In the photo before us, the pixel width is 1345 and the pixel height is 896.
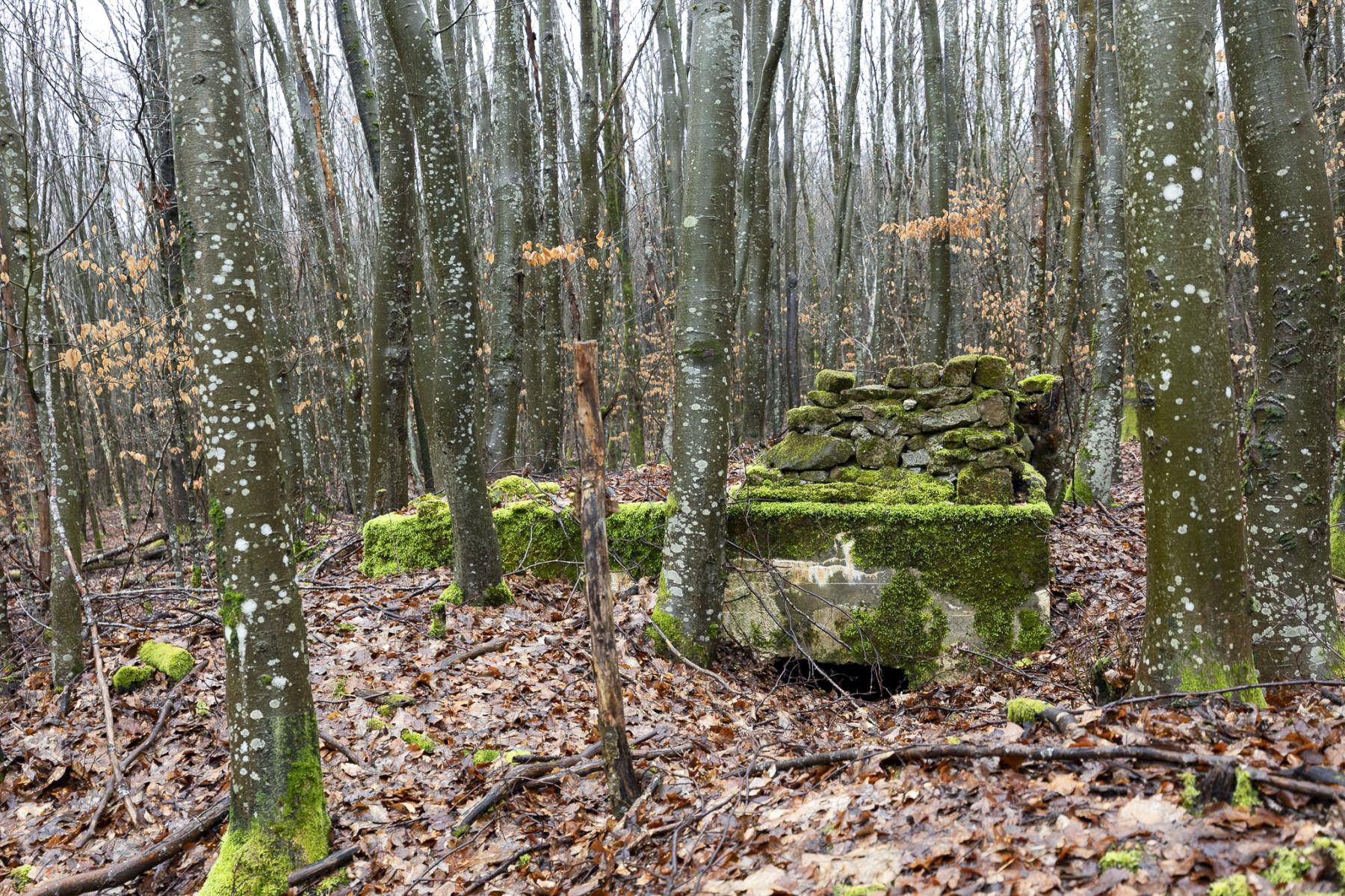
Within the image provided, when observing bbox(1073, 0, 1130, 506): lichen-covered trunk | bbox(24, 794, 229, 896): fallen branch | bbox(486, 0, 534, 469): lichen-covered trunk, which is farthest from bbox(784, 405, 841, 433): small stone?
bbox(24, 794, 229, 896): fallen branch

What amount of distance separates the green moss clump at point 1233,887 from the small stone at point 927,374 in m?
5.12

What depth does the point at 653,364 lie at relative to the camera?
1981cm

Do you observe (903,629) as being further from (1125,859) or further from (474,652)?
(1125,859)

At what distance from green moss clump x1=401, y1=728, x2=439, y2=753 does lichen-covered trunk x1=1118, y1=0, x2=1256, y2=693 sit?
13.0 feet

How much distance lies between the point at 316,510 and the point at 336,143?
449 inches

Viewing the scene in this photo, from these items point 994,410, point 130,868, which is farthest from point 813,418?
point 130,868

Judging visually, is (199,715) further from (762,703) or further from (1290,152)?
(1290,152)

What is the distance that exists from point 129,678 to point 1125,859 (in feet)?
18.9

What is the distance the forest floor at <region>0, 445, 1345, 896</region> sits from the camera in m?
2.50

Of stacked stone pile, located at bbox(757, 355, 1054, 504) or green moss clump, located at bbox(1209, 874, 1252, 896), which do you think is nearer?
green moss clump, located at bbox(1209, 874, 1252, 896)

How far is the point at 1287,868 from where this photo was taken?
2.04 meters

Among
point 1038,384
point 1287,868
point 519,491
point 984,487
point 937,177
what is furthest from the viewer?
point 937,177

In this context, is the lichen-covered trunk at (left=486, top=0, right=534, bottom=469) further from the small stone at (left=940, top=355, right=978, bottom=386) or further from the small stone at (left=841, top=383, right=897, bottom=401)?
the small stone at (left=940, top=355, right=978, bottom=386)

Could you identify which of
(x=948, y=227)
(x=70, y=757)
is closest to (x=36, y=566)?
(x=70, y=757)
